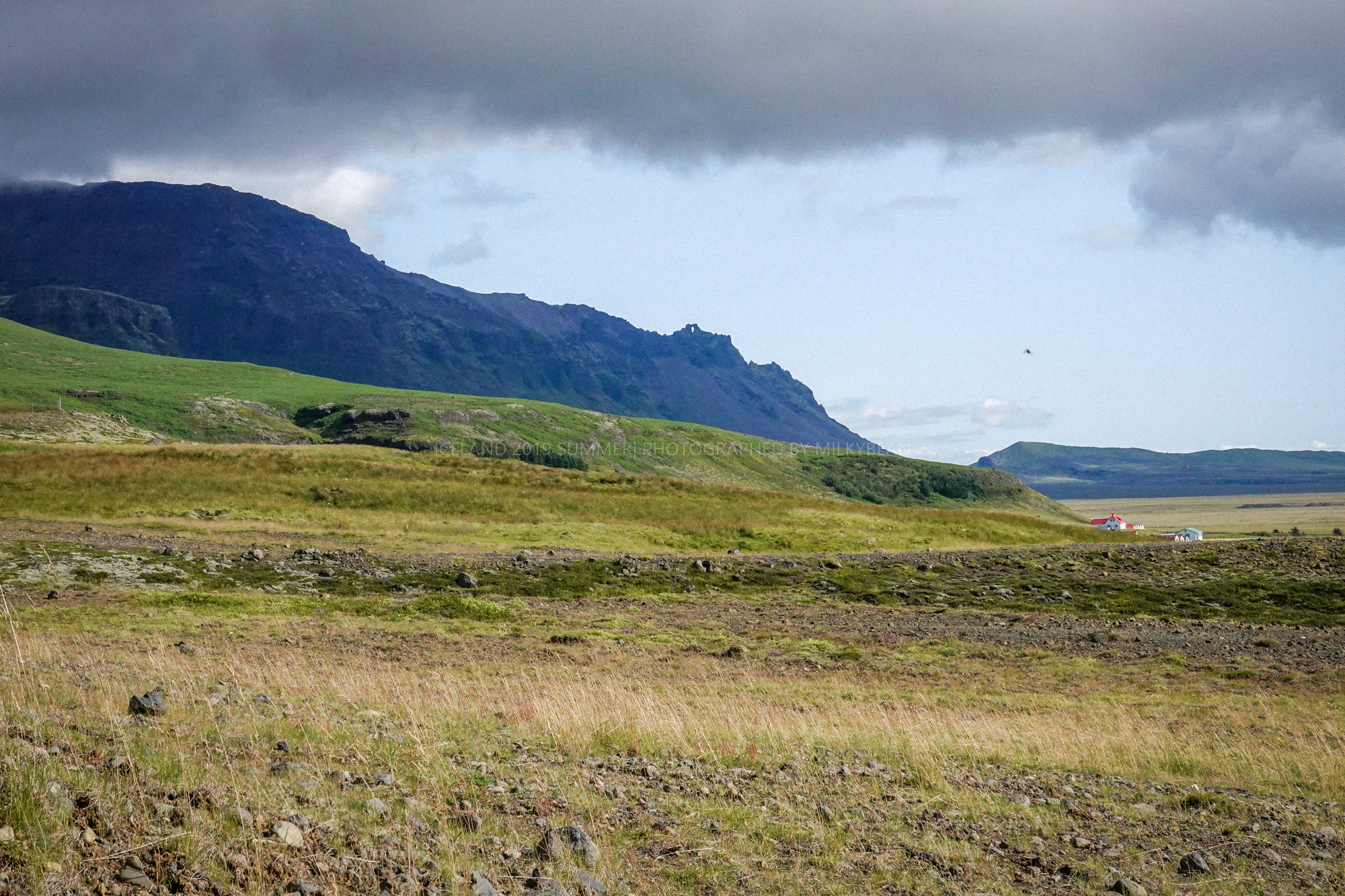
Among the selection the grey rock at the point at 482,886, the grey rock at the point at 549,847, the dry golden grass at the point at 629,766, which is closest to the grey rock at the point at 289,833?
the dry golden grass at the point at 629,766

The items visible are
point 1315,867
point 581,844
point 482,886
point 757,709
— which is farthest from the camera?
point 757,709

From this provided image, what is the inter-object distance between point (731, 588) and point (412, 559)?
43.1 ft

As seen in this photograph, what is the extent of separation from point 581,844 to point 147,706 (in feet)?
20.7

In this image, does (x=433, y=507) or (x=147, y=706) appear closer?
(x=147, y=706)

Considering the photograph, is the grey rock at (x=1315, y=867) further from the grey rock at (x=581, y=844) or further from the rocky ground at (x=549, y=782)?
the grey rock at (x=581, y=844)

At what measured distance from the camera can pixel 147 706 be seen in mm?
10297

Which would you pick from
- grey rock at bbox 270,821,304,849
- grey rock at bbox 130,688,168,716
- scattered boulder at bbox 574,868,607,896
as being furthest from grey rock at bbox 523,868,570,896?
grey rock at bbox 130,688,168,716

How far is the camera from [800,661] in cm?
2017

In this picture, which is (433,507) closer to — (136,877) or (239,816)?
(239,816)

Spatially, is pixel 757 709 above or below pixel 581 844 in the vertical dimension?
below

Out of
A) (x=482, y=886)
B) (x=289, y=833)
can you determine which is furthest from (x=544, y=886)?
(x=289, y=833)

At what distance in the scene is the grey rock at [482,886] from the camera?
6320 mm

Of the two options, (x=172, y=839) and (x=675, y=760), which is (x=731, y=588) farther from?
(x=172, y=839)

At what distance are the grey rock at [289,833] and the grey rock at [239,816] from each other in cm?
19
